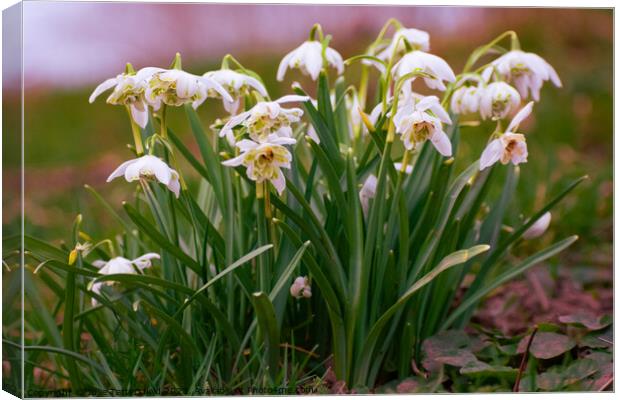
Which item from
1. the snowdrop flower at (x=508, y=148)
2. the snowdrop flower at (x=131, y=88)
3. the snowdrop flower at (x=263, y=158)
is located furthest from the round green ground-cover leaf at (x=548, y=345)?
the snowdrop flower at (x=131, y=88)

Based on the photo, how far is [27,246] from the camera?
172 centimetres

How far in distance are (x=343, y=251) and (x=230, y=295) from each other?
21 cm

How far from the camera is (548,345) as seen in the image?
1.75 meters

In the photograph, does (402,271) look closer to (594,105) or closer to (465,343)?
(465,343)

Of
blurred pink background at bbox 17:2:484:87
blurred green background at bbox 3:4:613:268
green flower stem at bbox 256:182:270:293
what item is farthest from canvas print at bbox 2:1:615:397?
blurred pink background at bbox 17:2:484:87

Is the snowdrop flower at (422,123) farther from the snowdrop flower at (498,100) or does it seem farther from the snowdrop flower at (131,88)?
the snowdrop flower at (131,88)

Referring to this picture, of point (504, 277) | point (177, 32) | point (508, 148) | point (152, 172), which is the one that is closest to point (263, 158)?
point (152, 172)

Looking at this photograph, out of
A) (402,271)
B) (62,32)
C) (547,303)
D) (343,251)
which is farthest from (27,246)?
(62,32)

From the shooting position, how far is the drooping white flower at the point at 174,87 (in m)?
1.50

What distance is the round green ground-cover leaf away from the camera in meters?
1.72

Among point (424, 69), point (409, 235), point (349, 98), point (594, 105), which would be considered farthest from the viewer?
point (594, 105)

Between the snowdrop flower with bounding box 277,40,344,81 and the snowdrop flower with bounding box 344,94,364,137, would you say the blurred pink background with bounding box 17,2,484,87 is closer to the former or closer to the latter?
the snowdrop flower with bounding box 344,94,364,137

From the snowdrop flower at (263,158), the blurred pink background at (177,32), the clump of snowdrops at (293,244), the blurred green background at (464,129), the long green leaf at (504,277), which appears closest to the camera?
the snowdrop flower at (263,158)

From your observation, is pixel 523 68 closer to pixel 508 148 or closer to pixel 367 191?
pixel 508 148
